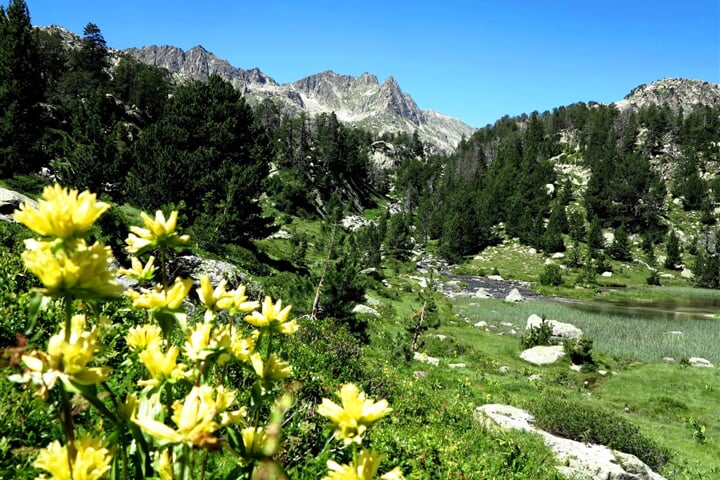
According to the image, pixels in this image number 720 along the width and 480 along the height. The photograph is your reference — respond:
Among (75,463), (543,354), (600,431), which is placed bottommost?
(543,354)

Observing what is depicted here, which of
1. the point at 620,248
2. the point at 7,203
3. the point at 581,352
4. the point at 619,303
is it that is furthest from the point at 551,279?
the point at 7,203

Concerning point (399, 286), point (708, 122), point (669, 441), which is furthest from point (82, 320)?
point (708, 122)

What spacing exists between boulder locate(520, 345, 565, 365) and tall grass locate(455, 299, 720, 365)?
107 inches

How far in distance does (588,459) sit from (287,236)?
138ft

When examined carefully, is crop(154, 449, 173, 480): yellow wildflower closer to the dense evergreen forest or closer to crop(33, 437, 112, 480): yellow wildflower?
crop(33, 437, 112, 480): yellow wildflower

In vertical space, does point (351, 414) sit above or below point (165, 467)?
above

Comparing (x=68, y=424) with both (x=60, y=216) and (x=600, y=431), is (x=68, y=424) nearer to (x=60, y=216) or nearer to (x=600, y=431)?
(x=60, y=216)

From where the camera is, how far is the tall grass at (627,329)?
20.5 metres

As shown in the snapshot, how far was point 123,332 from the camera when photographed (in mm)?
4812

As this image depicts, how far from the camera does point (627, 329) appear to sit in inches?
1019

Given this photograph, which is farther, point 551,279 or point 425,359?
point 551,279

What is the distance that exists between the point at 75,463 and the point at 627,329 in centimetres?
3063

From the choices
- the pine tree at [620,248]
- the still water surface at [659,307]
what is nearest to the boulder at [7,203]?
the still water surface at [659,307]

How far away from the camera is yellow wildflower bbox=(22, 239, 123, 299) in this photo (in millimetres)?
1046
